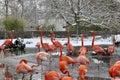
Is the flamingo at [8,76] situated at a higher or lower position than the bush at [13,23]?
lower

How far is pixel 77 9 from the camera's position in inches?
1222

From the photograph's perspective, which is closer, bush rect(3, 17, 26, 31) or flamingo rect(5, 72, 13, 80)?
flamingo rect(5, 72, 13, 80)

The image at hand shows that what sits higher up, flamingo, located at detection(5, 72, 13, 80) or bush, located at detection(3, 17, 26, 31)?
bush, located at detection(3, 17, 26, 31)

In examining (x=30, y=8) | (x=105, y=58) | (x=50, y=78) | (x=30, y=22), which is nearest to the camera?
(x=50, y=78)

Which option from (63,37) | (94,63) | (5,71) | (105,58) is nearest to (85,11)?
(63,37)

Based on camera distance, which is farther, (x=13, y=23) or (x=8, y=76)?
(x=13, y=23)

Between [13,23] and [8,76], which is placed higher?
[13,23]

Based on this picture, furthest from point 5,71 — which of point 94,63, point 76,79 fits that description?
point 94,63

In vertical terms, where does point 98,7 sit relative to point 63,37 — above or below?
above

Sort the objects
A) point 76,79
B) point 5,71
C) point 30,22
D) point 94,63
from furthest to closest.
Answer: point 30,22
point 94,63
point 5,71
point 76,79

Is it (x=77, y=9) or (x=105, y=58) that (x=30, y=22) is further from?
(x=105, y=58)

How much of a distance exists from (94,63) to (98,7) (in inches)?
769

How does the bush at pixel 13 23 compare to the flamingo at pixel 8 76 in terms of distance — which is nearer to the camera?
the flamingo at pixel 8 76

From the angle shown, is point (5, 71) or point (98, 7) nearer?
point (5, 71)
